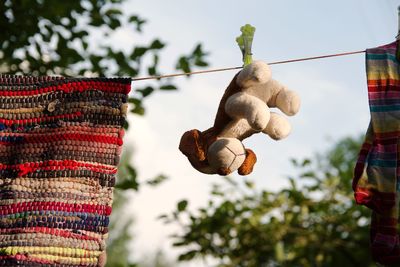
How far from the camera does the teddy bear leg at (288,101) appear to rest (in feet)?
3.59

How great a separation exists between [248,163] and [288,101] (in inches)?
5.8

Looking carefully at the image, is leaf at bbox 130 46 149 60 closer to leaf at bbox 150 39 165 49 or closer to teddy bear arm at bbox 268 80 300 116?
leaf at bbox 150 39 165 49

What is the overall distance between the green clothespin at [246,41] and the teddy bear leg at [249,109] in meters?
0.13

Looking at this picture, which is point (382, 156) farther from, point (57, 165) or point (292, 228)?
point (292, 228)

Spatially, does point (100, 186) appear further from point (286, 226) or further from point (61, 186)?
point (286, 226)

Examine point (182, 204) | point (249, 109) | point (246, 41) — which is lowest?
point (182, 204)

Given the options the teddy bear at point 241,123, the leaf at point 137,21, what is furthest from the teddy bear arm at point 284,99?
the leaf at point 137,21

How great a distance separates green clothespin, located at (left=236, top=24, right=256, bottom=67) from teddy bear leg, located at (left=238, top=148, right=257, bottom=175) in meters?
0.20

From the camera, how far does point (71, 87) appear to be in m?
1.12

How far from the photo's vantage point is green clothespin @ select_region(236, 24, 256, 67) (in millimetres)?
1176

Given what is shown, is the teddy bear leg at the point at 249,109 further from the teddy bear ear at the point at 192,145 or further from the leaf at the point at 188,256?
the leaf at the point at 188,256

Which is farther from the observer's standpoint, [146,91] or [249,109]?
[146,91]

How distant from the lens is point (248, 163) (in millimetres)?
1113

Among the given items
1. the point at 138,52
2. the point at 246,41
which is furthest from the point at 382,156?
the point at 138,52
